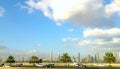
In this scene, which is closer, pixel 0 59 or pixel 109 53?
pixel 109 53

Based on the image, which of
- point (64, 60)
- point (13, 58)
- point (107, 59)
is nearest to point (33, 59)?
point (13, 58)

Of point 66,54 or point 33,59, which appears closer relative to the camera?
point 66,54

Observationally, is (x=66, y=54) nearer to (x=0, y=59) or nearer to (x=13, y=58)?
(x=13, y=58)

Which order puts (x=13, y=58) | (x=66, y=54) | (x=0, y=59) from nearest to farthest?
(x=66, y=54) → (x=13, y=58) → (x=0, y=59)

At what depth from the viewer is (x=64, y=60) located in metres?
151

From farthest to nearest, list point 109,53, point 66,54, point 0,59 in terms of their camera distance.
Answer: point 0,59
point 66,54
point 109,53

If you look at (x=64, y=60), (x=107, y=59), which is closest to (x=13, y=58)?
(x=64, y=60)

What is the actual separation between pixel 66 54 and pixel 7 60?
134 ft

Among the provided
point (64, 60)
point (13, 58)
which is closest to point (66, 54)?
point (64, 60)

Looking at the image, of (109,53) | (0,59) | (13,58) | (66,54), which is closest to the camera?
Answer: (109,53)

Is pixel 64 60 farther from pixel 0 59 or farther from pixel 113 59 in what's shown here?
pixel 0 59

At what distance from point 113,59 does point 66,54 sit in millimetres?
Result: 30288

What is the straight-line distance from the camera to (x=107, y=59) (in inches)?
5379

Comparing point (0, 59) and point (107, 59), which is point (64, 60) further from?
point (0, 59)
